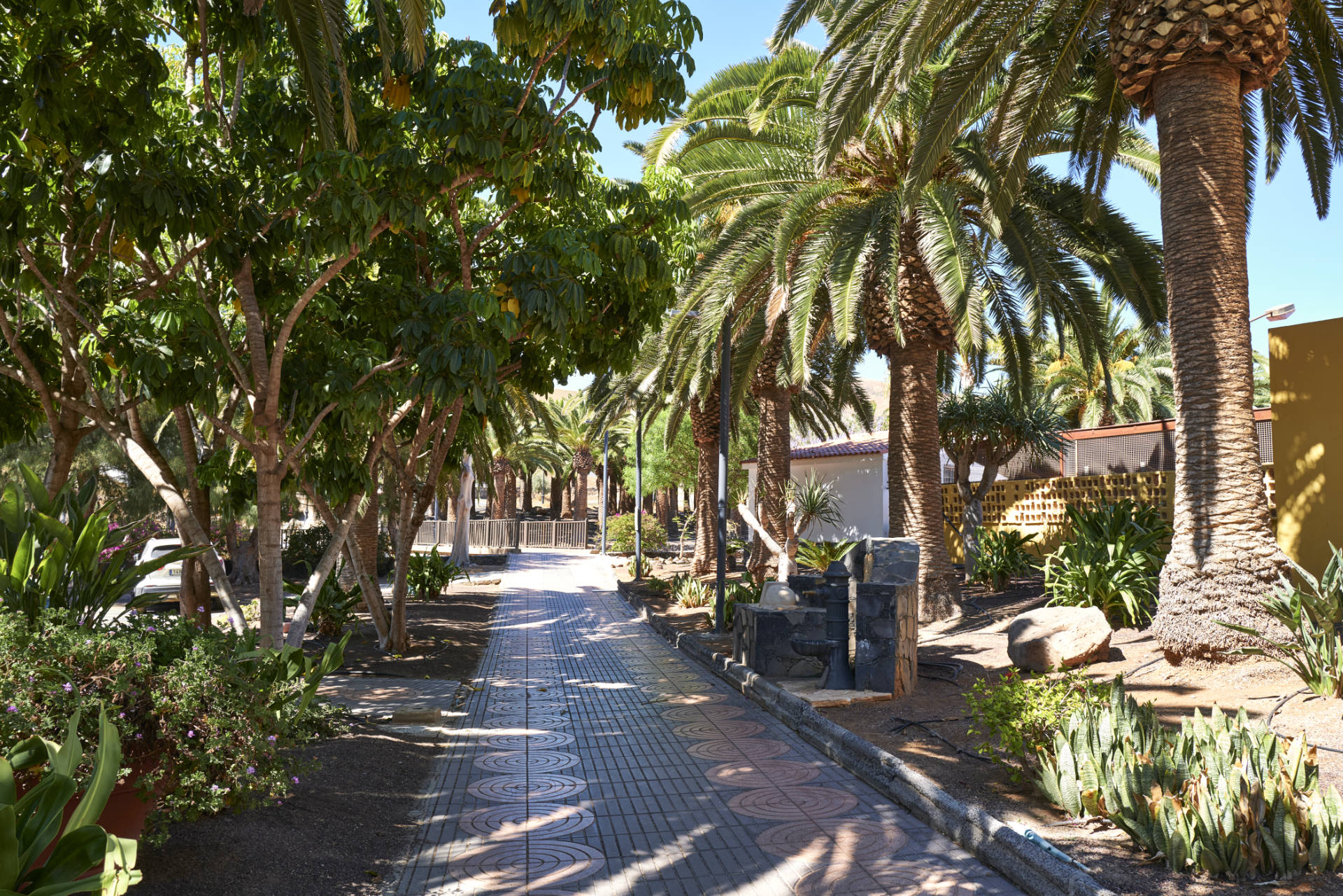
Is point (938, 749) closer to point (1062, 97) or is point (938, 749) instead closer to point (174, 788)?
point (174, 788)

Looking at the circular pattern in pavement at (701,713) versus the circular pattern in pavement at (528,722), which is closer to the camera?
the circular pattern in pavement at (528,722)

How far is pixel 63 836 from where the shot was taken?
2598 mm

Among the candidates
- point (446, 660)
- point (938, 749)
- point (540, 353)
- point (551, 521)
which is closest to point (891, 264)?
point (540, 353)

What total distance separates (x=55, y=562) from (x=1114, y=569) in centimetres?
993

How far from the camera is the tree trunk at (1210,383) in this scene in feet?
25.2

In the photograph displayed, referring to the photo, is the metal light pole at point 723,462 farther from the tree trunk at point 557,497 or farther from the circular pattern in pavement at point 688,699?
the tree trunk at point 557,497

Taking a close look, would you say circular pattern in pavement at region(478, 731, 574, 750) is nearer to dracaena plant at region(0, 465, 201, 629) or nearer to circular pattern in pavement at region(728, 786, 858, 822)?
circular pattern in pavement at region(728, 786, 858, 822)

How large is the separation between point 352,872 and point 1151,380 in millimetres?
29470

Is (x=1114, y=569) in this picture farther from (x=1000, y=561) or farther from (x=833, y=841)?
(x=833, y=841)

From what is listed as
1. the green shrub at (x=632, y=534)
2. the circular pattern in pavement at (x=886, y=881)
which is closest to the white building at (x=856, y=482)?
the green shrub at (x=632, y=534)

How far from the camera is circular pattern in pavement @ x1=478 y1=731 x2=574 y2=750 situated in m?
7.29

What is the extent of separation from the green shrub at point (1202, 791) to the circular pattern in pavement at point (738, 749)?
7.74ft

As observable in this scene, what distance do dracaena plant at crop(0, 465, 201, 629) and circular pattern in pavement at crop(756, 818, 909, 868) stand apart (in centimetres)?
349

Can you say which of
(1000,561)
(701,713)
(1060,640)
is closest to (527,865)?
(701,713)
